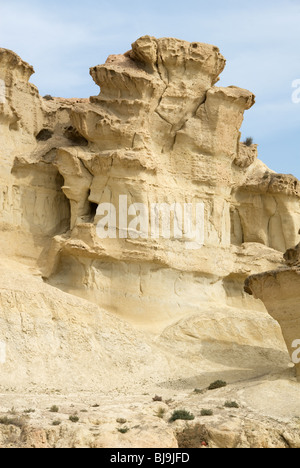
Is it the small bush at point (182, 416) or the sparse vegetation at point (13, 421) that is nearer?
the sparse vegetation at point (13, 421)

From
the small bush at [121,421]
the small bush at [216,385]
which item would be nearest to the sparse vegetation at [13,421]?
the small bush at [121,421]

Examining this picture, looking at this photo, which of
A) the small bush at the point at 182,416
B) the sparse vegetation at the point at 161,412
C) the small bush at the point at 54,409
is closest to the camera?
the small bush at the point at 182,416

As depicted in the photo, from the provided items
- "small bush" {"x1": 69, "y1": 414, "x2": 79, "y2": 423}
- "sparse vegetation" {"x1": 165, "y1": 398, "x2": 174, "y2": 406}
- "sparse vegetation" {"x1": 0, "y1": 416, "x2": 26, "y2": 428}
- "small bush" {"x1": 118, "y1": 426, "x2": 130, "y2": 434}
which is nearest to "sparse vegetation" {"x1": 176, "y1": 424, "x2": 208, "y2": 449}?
"small bush" {"x1": 118, "y1": 426, "x2": 130, "y2": 434}

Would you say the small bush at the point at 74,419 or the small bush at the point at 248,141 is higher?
the small bush at the point at 248,141

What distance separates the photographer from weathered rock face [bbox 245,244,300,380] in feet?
76.5

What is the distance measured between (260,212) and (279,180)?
1969mm

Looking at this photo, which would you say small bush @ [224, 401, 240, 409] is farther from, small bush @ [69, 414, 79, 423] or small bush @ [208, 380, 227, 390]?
small bush @ [69, 414, 79, 423]

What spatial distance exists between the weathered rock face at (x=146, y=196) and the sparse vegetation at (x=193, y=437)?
9.92m

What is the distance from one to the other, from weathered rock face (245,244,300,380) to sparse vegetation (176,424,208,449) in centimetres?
630

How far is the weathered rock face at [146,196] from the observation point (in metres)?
30.7

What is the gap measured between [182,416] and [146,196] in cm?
1514

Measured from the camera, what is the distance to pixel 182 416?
1864cm

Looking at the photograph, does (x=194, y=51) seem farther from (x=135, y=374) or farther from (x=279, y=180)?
(x=135, y=374)

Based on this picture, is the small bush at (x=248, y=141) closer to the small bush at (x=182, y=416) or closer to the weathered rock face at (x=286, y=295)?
the weathered rock face at (x=286, y=295)
